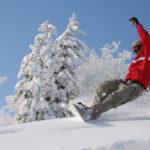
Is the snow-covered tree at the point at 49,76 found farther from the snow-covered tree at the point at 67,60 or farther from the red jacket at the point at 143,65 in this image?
the red jacket at the point at 143,65

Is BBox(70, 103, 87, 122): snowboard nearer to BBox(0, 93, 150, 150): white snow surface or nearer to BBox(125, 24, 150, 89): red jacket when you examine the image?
BBox(0, 93, 150, 150): white snow surface

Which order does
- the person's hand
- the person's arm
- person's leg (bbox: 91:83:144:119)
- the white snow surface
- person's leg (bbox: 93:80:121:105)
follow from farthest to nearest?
1. person's leg (bbox: 93:80:121:105)
2. the person's hand
3. the person's arm
4. person's leg (bbox: 91:83:144:119)
5. the white snow surface

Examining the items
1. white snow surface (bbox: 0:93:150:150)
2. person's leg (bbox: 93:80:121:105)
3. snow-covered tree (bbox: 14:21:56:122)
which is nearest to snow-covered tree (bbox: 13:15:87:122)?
snow-covered tree (bbox: 14:21:56:122)

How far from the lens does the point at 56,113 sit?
92.5ft

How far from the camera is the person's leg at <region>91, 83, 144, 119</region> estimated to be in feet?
30.2

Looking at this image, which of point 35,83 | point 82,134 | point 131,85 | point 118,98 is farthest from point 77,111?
point 35,83

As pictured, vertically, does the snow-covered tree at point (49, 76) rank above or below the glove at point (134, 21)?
above

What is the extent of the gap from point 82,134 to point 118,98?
7.13 ft

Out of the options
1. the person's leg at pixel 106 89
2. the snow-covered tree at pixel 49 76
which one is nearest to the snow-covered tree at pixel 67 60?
the snow-covered tree at pixel 49 76

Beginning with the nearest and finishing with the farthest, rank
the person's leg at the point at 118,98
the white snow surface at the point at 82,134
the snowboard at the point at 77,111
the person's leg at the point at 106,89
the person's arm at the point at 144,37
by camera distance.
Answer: the white snow surface at the point at 82,134
the snowboard at the point at 77,111
the person's leg at the point at 118,98
the person's arm at the point at 144,37
the person's leg at the point at 106,89

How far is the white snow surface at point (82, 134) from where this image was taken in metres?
6.60

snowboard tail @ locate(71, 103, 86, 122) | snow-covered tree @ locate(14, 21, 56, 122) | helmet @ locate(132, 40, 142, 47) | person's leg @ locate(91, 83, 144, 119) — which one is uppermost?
snow-covered tree @ locate(14, 21, 56, 122)

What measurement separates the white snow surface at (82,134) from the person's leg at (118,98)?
0.19 m

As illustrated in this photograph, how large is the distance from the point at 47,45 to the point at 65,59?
4.80ft
